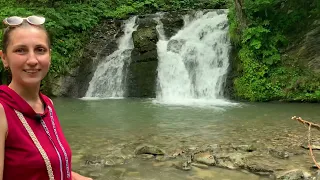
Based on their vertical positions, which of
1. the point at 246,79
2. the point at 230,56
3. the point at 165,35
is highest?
the point at 165,35

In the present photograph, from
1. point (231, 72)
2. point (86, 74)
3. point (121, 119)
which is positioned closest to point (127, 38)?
point (86, 74)

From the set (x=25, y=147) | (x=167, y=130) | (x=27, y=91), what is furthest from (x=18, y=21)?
(x=167, y=130)

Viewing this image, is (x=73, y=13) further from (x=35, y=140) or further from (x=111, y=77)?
(x=35, y=140)

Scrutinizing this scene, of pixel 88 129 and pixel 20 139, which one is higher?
pixel 20 139

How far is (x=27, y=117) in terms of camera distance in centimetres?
153

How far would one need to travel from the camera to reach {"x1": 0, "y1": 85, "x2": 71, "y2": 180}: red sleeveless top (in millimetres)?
1461

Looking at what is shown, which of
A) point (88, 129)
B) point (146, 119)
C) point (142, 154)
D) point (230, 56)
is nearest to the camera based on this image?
point (142, 154)

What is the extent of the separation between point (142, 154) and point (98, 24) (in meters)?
14.9

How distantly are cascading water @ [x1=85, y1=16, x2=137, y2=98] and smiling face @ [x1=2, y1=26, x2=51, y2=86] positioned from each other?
14.3 m

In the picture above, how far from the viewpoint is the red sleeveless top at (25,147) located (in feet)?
4.79

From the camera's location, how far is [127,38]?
1825 cm

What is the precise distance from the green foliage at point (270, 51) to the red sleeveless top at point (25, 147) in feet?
42.6

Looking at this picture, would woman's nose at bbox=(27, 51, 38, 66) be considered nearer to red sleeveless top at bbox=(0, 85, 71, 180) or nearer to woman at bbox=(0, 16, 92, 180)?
woman at bbox=(0, 16, 92, 180)

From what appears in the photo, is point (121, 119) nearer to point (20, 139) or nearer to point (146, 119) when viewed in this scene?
point (146, 119)
